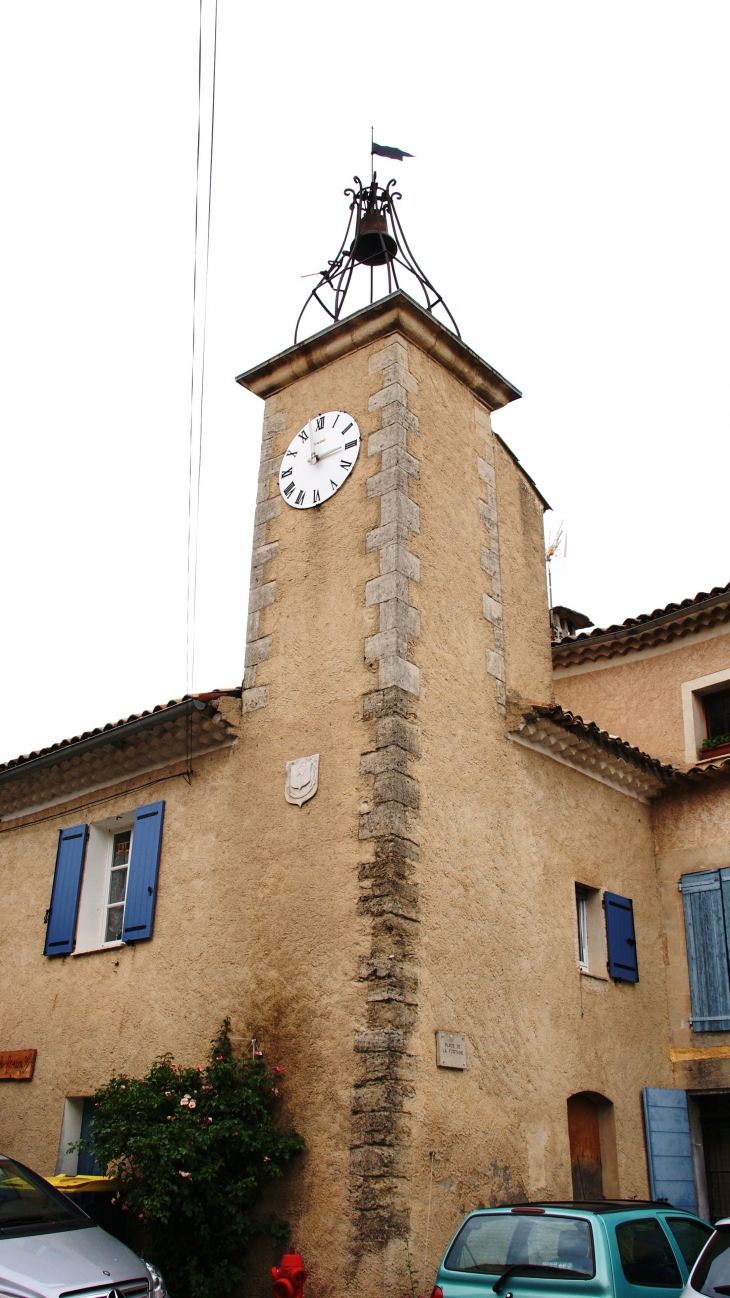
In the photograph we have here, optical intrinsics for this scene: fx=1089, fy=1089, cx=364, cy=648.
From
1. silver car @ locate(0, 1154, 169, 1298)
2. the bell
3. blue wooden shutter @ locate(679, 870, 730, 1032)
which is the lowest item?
silver car @ locate(0, 1154, 169, 1298)

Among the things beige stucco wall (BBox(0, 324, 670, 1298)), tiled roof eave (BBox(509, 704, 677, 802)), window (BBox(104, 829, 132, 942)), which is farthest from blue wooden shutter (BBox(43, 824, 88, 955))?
tiled roof eave (BBox(509, 704, 677, 802))

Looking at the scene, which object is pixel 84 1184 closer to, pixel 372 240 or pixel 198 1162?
pixel 198 1162

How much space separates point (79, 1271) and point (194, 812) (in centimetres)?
419

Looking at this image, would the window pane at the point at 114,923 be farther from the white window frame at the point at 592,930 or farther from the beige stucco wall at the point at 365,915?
the white window frame at the point at 592,930

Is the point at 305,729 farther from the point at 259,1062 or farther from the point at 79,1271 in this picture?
the point at 79,1271

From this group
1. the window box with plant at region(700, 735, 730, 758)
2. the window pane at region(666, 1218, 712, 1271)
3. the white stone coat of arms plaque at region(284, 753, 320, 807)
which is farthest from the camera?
the window box with plant at region(700, 735, 730, 758)

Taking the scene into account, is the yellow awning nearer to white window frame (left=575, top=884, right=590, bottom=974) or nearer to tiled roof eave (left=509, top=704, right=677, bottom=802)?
white window frame (left=575, top=884, right=590, bottom=974)

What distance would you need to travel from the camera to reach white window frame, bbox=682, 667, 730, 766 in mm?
12062

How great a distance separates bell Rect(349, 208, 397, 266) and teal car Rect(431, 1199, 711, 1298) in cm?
916

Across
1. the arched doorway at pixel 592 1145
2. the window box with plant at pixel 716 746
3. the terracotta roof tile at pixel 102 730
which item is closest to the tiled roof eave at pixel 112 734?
the terracotta roof tile at pixel 102 730

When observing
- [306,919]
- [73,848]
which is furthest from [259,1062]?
[73,848]

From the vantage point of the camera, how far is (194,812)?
9.61 metres

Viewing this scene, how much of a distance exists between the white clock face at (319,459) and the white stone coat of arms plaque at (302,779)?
2544mm

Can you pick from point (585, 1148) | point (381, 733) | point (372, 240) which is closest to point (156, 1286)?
point (381, 733)
